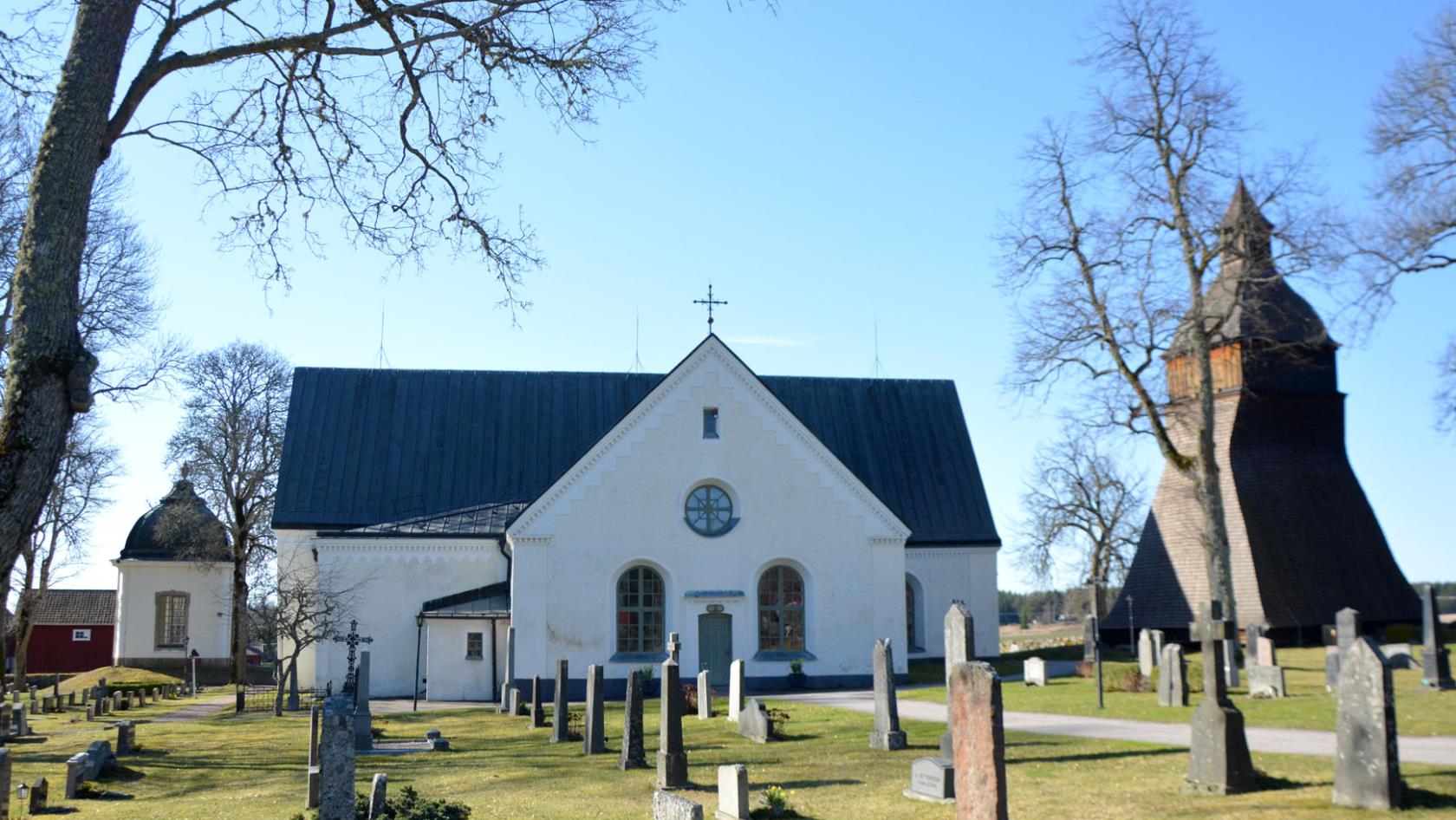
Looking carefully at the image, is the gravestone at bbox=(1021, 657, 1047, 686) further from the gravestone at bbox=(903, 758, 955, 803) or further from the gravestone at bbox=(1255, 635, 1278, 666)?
the gravestone at bbox=(903, 758, 955, 803)

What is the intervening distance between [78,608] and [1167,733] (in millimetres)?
52917

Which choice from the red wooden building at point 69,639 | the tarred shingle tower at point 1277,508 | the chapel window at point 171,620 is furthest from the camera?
the red wooden building at point 69,639

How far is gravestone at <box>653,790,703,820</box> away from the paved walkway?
7863 millimetres

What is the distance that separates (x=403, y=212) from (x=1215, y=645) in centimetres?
979

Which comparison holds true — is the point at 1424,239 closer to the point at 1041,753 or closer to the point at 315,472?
the point at 1041,753

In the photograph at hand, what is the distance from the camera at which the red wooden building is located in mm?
54844

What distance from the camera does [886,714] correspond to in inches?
687

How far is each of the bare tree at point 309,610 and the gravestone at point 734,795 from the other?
1959cm

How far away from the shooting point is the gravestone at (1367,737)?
1079 centimetres

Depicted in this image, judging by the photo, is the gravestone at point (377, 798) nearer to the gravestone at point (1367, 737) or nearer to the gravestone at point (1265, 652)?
the gravestone at point (1367, 737)

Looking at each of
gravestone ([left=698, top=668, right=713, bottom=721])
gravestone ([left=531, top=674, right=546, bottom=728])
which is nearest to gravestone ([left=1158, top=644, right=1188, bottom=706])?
gravestone ([left=698, top=668, right=713, bottom=721])

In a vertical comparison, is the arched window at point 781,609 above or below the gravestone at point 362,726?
above

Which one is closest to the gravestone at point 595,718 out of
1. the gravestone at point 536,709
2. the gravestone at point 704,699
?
the gravestone at point 536,709

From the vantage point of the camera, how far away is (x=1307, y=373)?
38.5m
